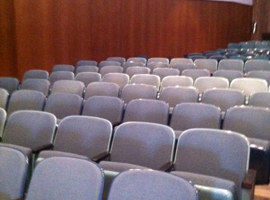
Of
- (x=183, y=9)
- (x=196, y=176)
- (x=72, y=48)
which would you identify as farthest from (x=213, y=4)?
(x=196, y=176)

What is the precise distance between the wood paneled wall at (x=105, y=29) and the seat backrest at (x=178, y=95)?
451 centimetres

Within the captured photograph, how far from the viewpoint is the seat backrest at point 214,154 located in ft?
7.78

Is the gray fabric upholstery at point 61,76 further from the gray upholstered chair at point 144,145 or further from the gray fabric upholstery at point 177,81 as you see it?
the gray upholstered chair at point 144,145

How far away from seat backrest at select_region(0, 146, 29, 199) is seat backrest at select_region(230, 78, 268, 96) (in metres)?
3.23

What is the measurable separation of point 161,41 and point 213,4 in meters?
3.43

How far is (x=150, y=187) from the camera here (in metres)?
1.77

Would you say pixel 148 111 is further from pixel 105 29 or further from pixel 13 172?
pixel 105 29

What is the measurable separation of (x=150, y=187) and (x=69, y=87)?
135 inches

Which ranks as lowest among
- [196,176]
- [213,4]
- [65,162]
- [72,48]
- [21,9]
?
[196,176]

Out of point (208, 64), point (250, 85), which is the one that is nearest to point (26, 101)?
point (250, 85)

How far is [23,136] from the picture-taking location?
3.19m

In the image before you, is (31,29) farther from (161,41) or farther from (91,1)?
(161,41)

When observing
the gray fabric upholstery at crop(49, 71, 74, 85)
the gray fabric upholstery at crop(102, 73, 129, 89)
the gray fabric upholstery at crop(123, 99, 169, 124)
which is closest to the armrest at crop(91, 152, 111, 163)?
the gray fabric upholstery at crop(123, 99, 169, 124)

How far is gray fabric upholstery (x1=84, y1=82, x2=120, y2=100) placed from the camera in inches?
183
